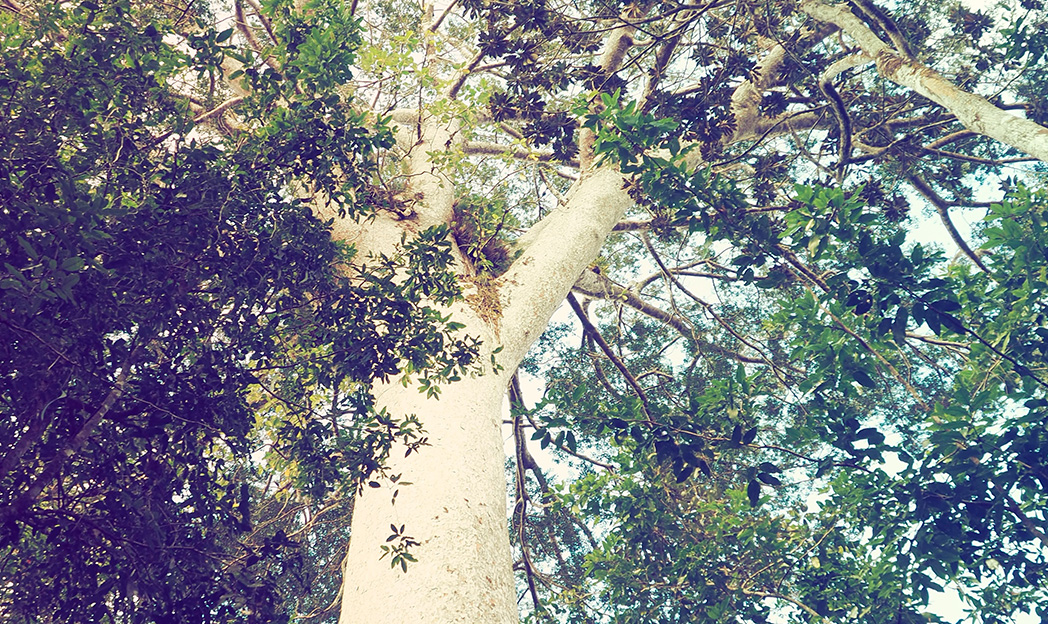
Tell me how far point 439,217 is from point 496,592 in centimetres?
351

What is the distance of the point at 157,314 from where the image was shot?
2.54 meters

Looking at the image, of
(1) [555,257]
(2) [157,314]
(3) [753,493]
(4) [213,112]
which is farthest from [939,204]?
(2) [157,314]

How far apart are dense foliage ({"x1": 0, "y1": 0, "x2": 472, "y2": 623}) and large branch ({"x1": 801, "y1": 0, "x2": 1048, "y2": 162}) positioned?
3354mm

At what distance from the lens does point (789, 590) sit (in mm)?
4492

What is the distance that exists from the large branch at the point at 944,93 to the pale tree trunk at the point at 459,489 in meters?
2.72

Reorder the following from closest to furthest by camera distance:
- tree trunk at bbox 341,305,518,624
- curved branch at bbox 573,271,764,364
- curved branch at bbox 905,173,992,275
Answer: tree trunk at bbox 341,305,518,624 < curved branch at bbox 905,173,992,275 < curved branch at bbox 573,271,764,364

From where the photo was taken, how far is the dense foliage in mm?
2225

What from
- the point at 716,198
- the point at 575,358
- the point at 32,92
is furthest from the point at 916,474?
the point at 575,358

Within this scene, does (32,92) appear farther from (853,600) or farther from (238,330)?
(853,600)

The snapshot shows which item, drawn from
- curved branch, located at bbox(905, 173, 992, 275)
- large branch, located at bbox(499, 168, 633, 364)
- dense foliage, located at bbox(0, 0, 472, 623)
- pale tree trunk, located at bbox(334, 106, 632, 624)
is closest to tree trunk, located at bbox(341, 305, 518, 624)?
pale tree trunk, located at bbox(334, 106, 632, 624)

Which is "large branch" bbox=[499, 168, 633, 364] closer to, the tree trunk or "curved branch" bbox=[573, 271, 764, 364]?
the tree trunk

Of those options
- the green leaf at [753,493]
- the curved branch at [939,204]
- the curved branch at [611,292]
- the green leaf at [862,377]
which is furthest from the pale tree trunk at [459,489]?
the curved branch at [939,204]

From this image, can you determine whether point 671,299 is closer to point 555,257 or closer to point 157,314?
point 555,257

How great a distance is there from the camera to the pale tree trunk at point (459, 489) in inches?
93.2
